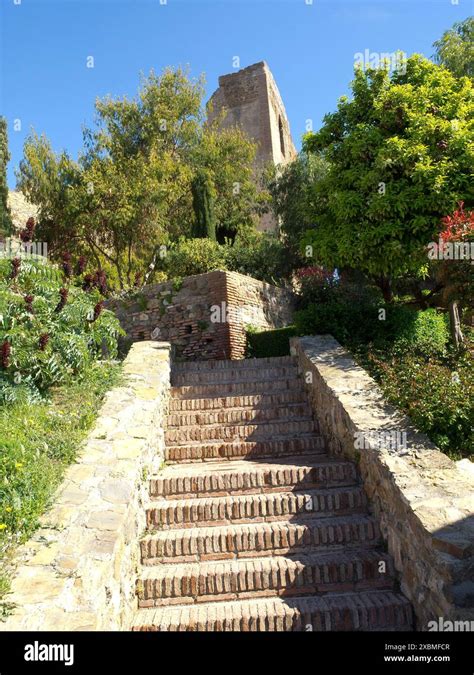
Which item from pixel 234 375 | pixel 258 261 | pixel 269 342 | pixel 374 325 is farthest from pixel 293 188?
pixel 234 375

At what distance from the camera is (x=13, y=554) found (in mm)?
3529

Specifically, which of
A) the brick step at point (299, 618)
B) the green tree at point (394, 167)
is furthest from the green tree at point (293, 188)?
the brick step at point (299, 618)

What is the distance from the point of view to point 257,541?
187 inches

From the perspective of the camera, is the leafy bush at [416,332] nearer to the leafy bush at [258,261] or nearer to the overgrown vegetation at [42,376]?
the overgrown vegetation at [42,376]

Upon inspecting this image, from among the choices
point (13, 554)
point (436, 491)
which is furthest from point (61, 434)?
point (436, 491)

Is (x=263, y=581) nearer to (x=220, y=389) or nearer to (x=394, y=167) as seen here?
(x=220, y=389)

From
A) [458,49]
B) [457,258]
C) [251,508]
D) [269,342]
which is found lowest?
[251,508]

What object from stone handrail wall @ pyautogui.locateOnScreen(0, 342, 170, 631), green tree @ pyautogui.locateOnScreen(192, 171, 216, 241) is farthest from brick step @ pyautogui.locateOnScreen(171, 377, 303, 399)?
green tree @ pyautogui.locateOnScreen(192, 171, 216, 241)

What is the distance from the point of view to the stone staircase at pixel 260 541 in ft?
13.3

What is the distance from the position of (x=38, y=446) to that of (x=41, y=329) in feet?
6.73

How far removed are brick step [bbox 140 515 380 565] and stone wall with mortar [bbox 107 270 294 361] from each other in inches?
216

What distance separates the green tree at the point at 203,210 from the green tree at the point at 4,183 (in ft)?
21.0

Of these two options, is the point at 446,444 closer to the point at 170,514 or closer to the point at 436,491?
the point at 436,491

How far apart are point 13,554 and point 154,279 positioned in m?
13.0
